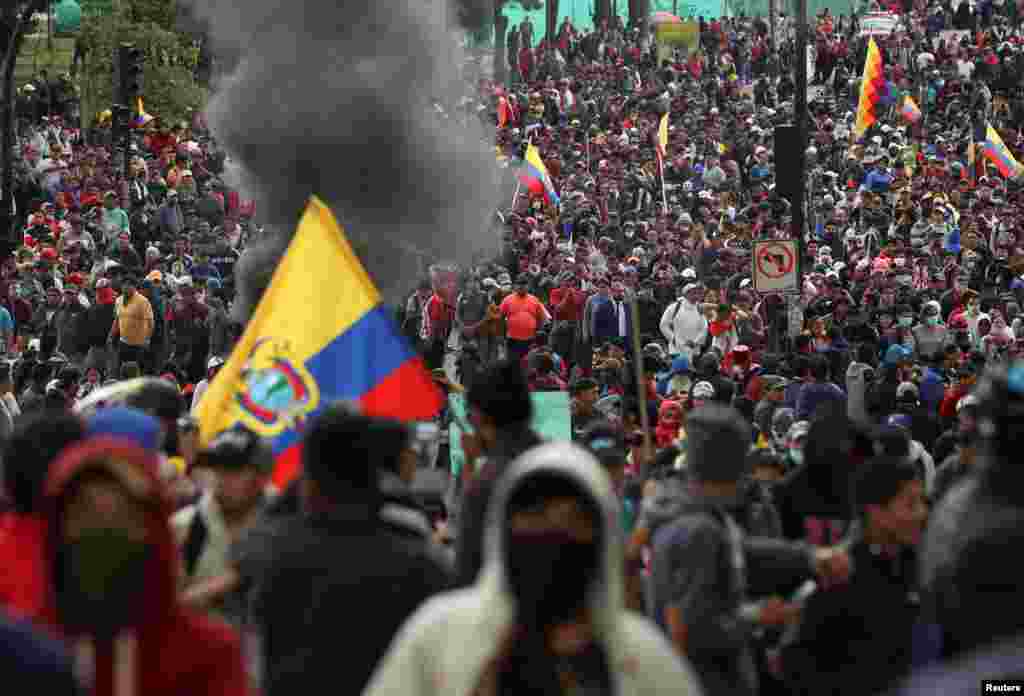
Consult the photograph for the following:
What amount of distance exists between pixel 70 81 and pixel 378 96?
18655 mm

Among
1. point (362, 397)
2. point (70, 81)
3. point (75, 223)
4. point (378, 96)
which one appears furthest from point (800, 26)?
point (70, 81)

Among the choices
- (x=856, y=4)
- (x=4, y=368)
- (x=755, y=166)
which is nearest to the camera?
(x=4, y=368)

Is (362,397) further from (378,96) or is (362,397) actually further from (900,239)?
(900,239)

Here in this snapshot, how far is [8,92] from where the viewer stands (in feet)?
74.9

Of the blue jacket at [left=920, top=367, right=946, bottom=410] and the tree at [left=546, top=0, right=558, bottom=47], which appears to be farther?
the tree at [left=546, top=0, right=558, bottom=47]

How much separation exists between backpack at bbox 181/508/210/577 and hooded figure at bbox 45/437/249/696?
199 centimetres

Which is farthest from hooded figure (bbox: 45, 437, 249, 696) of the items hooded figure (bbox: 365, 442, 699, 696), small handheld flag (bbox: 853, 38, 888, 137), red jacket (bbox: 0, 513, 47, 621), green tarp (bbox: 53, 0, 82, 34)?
green tarp (bbox: 53, 0, 82, 34)

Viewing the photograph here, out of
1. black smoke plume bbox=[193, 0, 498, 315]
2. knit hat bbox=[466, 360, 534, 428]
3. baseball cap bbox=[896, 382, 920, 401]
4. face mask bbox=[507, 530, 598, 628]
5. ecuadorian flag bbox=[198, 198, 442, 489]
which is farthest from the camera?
black smoke plume bbox=[193, 0, 498, 315]

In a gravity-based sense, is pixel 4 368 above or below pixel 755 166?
above

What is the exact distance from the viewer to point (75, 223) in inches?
926

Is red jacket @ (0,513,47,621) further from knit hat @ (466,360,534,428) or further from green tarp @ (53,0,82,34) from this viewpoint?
green tarp @ (53,0,82,34)

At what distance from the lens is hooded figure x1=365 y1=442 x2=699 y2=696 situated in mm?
3521

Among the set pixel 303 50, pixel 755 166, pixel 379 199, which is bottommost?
pixel 755 166

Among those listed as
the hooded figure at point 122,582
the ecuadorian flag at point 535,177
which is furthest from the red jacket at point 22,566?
the ecuadorian flag at point 535,177
